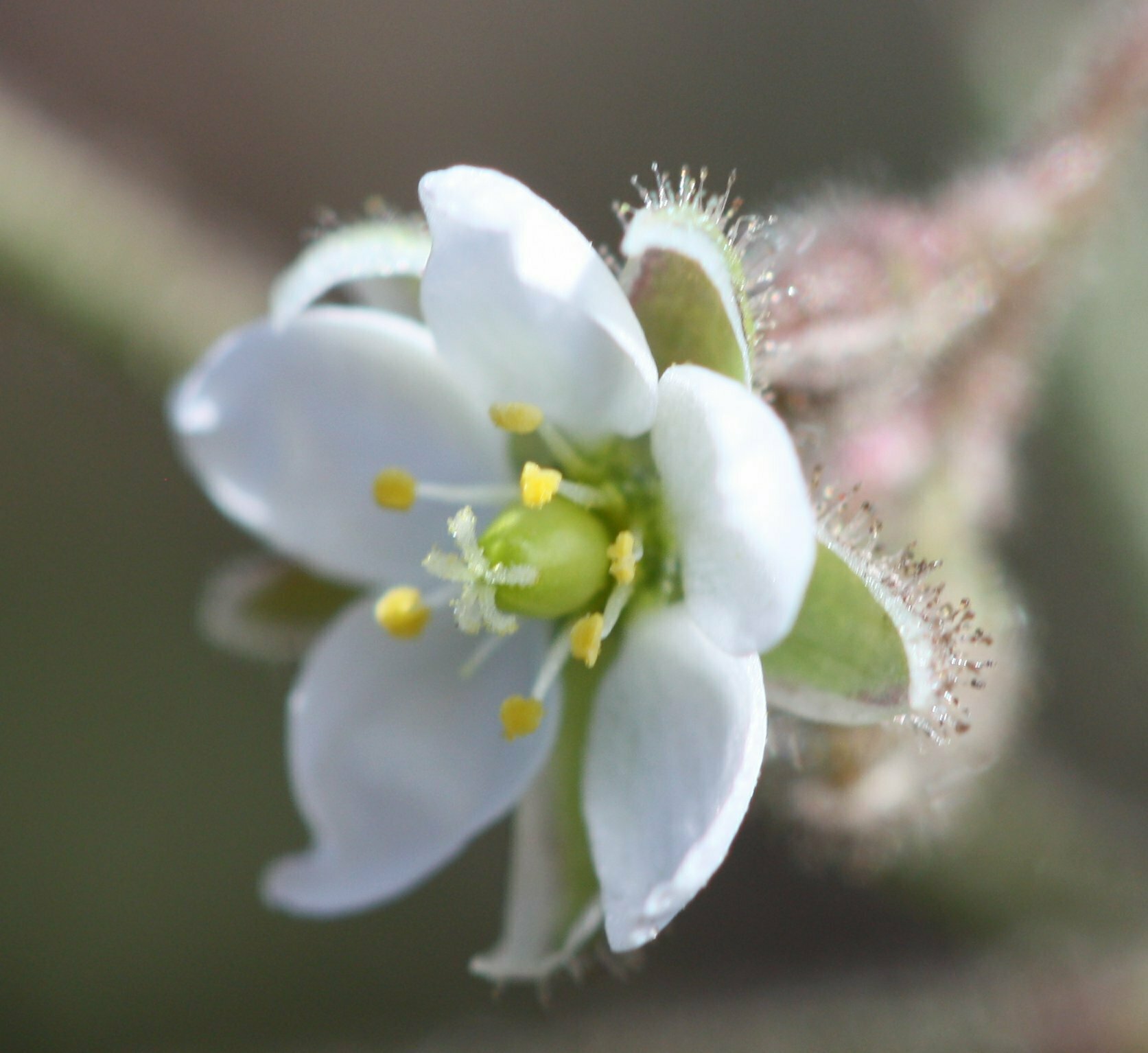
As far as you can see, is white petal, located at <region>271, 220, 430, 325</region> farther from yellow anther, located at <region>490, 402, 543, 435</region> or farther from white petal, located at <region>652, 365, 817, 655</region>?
white petal, located at <region>652, 365, 817, 655</region>

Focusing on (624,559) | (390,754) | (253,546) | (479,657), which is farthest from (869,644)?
(253,546)

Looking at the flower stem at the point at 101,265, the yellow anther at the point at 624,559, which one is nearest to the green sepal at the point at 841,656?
the yellow anther at the point at 624,559

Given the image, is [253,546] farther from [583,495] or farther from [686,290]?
[686,290]

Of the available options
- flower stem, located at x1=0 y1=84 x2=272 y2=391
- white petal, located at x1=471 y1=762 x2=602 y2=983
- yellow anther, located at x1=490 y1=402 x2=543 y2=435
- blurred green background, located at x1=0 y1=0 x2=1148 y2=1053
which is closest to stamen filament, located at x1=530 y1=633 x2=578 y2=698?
white petal, located at x1=471 y1=762 x2=602 y2=983

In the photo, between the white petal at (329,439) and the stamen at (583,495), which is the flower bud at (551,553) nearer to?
the stamen at (583,495)

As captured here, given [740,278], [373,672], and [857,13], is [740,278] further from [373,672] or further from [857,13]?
[857,13]

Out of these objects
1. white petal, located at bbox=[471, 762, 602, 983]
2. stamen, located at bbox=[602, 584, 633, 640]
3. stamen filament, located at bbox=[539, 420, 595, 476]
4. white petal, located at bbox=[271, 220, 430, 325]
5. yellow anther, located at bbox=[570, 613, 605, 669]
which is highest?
white petal, located at bbox=[271, 220, 430, 325]
